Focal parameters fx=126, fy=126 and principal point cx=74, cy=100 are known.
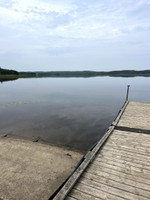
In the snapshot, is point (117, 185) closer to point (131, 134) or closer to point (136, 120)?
point (131, 134)

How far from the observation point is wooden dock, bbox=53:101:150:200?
4605 mm

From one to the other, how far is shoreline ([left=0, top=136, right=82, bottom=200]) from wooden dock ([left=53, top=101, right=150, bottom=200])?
2960mm

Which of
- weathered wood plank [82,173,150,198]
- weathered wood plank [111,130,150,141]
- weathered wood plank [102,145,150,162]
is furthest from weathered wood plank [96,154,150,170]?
weathered wood plank [111,130,150,141]

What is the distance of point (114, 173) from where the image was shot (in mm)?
5609

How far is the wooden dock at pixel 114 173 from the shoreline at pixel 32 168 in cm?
296

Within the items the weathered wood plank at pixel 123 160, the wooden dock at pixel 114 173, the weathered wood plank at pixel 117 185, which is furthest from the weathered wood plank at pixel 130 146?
Answer: the weathered wood plank at pixel 117 185

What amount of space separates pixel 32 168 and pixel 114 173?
5898 mm

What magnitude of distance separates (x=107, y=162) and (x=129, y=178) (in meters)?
1.21

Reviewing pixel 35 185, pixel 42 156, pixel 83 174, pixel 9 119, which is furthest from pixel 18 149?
pixel 9 119

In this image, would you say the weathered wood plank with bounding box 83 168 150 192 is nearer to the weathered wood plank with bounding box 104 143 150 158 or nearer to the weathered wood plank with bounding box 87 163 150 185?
the weathered wood plank with bounding box 87 163 150 185

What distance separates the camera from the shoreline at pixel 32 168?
7.09 meters

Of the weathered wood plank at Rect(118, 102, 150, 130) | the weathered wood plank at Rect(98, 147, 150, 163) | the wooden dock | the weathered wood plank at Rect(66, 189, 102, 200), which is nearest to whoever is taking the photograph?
the weathered wood plank at Rect(66, 189, 102, 200)

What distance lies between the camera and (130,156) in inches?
270

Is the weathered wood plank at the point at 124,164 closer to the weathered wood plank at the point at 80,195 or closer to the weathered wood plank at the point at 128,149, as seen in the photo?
the weathered wood plank at the point at 128,149
